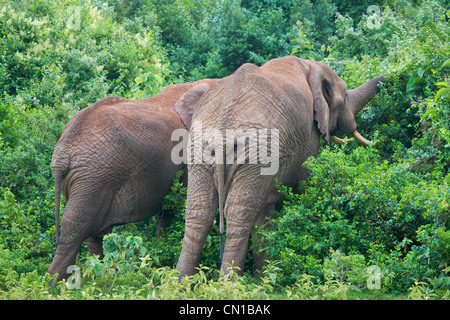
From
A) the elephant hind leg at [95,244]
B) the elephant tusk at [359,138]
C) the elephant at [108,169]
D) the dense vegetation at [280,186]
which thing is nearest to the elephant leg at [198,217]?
the dense vegetation at [280,186]

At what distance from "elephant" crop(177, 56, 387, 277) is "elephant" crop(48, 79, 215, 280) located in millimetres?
786

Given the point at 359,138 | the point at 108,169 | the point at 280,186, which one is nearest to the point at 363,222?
the point at 280,186

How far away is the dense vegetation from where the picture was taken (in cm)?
665

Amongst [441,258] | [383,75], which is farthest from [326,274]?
[383,75]

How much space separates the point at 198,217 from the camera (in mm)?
7332

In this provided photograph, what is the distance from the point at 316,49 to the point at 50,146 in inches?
212

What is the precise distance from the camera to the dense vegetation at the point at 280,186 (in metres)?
6.65

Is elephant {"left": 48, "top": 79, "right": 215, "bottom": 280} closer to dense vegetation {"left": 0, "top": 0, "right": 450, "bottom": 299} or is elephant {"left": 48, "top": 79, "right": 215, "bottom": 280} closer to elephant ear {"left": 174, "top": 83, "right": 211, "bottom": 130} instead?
elephant ear {"left": 174, "top": 83, "right": 211, "bottom": 130}

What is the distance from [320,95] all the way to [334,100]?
1.89 ft

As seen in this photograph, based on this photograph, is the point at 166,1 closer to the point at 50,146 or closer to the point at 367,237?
the point at 50,146

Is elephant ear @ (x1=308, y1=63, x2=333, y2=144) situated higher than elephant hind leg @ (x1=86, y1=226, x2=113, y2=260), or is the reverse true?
elephant ear @ (x1=308, y1=63, x2=333, y2=144)

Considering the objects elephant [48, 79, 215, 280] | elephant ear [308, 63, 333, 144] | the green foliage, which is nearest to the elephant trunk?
elephant ear [308, 63, 333, 144]

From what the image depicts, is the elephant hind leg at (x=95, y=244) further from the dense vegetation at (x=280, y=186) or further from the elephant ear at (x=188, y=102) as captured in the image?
the elephant ear at (x=188, y=102)

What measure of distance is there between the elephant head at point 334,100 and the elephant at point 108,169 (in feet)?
5.04
